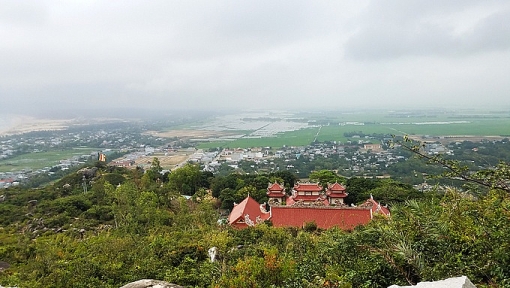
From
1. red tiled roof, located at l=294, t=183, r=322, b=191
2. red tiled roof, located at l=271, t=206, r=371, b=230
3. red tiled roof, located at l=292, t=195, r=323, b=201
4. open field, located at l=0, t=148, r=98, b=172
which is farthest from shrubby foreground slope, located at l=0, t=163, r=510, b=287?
open field, located at l=0, t=148, r=98, b=172

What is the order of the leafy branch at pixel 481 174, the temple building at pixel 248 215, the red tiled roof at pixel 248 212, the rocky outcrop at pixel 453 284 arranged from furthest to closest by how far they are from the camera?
the red tiled roof at pixel 248 212, the temple building at pixel 248 215, the leafy branch at pixel 481 174, the rocky outcrop at pixel 453 284

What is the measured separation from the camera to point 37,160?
42.8m

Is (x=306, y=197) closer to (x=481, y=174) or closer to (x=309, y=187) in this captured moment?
(x=309, y=187)

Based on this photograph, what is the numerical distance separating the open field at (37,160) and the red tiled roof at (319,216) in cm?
3606

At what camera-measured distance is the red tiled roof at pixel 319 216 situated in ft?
37.8

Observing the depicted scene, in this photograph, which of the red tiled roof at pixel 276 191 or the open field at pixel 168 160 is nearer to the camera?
the red tiled roof at pixel 276 191

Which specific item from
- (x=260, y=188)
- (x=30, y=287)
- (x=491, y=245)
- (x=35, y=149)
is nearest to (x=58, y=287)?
(x=30, y=287)

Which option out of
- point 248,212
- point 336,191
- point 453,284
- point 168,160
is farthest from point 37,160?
point 453,284

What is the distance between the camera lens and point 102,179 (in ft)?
63.8

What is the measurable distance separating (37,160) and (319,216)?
43602 millimetres

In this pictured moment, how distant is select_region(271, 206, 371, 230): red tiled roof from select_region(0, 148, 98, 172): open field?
36.1 metres

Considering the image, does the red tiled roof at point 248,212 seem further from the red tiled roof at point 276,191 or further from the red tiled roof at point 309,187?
the red tiled roof at point 309,187

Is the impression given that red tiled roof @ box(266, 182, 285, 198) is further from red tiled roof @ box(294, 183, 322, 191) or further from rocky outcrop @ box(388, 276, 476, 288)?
rocky outcrop @ box(388, 276, 476, 288)

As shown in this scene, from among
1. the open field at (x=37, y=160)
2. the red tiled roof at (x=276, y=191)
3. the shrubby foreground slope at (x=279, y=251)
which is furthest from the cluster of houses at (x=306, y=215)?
the open field at (x=37, y=160)
